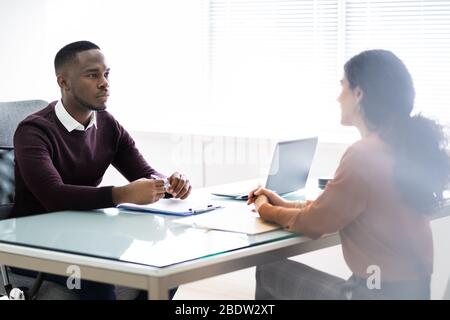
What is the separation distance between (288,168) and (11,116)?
3.42 feet

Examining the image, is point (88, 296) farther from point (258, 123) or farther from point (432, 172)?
point (258, 123)

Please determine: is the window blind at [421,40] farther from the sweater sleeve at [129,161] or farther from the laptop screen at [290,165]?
the sweater sleeve at [129,161]

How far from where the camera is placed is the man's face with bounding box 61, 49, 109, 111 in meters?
2.83

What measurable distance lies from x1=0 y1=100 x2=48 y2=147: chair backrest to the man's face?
27 centimetres

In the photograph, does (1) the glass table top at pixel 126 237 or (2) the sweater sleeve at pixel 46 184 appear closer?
(1) the glass table top at pixel 126 237

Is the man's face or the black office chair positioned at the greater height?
the man's face

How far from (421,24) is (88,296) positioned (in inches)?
88.7

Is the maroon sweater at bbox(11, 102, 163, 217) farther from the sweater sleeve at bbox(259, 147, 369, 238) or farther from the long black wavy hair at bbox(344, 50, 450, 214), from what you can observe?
the long black wavy hair at bbox(344, 50, 450, 214)

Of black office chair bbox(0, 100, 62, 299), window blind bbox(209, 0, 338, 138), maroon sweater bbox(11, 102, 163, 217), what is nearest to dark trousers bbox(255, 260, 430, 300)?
maroon sweater bbox(11, 102, 163, 217)

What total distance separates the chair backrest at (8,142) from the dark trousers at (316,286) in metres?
0.99

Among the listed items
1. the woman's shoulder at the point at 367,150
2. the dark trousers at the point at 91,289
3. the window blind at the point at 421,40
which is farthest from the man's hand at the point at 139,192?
the window blind at the point at 421,40

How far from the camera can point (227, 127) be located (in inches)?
177

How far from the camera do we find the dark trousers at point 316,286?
83.4 inches

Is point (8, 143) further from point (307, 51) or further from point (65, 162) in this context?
point (307, 51)
